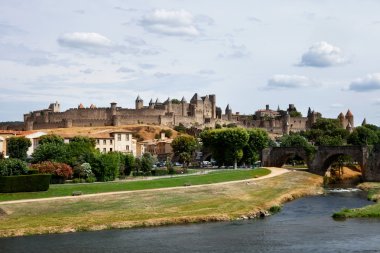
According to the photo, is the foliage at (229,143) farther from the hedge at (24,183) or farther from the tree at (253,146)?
the hedge at (24,183)

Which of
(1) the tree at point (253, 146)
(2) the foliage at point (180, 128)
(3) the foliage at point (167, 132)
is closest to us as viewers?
(1) the tree at point (253, 146)

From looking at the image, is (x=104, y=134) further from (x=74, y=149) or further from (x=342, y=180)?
(x=342, y=180)

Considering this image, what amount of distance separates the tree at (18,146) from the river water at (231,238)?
52351 mm

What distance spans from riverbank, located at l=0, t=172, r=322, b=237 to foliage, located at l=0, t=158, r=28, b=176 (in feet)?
35.8

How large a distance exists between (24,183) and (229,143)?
151 ft

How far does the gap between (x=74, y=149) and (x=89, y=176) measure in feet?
31.3

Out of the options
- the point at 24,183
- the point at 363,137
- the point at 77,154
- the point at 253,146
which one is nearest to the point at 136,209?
the point at 24,183

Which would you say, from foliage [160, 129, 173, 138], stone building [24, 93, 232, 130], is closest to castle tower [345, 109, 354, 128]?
stone building [24, 93, 232, 130]

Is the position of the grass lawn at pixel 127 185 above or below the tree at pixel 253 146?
below

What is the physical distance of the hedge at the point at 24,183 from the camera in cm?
5044

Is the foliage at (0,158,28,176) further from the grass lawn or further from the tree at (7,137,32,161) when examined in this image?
the tree at (7,137,32,161)

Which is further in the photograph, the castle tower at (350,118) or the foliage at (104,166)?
the castle tower at (350,118)

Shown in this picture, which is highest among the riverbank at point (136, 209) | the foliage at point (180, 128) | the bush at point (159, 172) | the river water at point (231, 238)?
the foliage at point (180, 128)

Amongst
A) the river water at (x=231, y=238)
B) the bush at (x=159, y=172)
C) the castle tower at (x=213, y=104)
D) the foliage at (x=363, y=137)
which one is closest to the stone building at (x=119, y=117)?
the castle tower at (x=213, y=104)
